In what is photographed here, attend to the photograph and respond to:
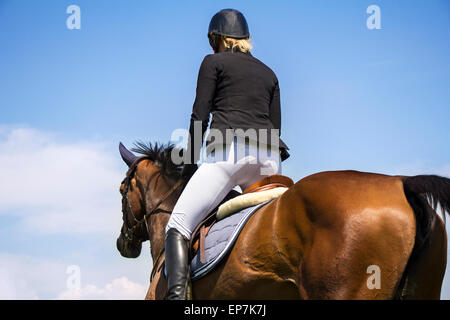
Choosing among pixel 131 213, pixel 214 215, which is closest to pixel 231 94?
pixel 214 215

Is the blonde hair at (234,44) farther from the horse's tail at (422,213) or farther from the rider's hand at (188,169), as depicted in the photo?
the horse's tail at (422,213)

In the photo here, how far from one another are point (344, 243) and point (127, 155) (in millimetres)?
4539

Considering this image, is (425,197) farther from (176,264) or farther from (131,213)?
(131,213)

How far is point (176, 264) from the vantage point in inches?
196

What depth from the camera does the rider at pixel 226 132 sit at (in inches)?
199

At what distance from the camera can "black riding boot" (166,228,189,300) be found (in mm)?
4863

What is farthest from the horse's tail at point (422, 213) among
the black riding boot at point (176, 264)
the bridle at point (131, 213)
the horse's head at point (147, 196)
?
the bridle at point (131, 213)

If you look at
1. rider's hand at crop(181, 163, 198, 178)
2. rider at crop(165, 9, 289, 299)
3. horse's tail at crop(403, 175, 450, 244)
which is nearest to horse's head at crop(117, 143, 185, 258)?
rider's hand at crop(181, 163, 198, 178)

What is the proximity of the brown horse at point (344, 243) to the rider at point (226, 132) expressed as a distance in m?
0.66

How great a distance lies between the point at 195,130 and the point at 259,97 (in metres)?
0.73

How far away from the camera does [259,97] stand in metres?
5.38

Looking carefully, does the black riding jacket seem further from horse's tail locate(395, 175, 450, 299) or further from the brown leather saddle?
horse's tail locate(395, 175, 450, 299)
